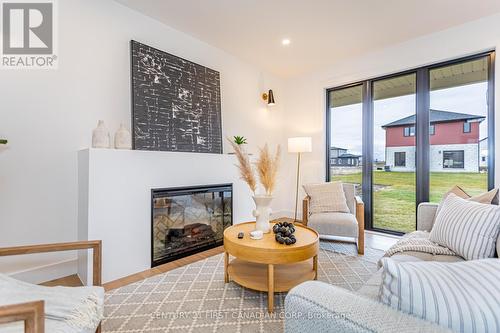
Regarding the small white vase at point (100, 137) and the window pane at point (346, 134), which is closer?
the small white vase at point (100, 137)

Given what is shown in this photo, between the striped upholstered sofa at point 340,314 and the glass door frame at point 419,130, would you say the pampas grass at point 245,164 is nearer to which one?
the striped upholstered sofa at point 340,314

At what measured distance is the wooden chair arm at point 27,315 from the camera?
30.0 inches

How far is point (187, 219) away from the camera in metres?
2.82

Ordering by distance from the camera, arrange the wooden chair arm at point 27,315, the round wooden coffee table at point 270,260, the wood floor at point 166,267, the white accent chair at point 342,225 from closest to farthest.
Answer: the wooden chair arm at point 27,315 → the round wooden coffee table at point 270,260 → the wood floor at point 166,267 → the white accent chair at point 342,225

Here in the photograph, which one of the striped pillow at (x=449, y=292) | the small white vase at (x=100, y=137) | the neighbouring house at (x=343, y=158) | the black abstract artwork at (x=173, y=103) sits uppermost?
the black abstract artwork at (x=173, y=103)

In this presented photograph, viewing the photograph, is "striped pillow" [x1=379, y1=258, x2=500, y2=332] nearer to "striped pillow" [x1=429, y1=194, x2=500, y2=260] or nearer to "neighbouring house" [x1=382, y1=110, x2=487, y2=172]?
"striped pillow" [x1=429, y1=194, x2=500, y2=260]

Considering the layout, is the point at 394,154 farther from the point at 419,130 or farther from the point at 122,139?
the point at 122,139

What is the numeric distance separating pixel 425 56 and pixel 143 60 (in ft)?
11.7

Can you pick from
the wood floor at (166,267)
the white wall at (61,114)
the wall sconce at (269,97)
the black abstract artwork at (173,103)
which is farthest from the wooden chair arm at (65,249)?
the wall sconce at (269,97)

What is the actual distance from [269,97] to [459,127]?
8.89ft

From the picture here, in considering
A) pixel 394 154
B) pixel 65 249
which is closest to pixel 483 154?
pixel 394 154

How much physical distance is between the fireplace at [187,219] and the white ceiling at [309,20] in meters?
1.97

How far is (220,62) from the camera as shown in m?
3.62

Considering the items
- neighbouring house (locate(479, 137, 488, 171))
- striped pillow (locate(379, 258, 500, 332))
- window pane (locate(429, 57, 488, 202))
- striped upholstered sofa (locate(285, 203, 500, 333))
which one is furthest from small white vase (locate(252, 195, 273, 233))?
neighbouring house (locate(479, 137, 488, 171))
